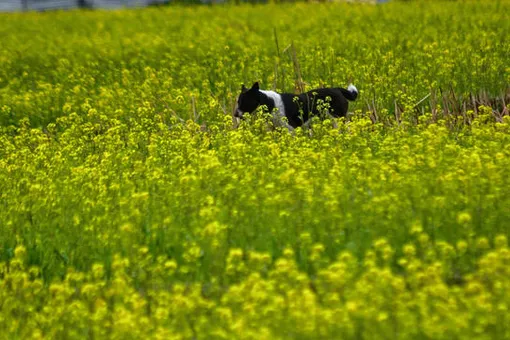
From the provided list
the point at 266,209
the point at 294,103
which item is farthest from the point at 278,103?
the point at 266,209

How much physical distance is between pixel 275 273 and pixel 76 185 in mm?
3503

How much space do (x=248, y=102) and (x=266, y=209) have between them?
382 centimetres

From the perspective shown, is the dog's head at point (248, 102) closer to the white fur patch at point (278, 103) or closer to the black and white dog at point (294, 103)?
the black and white dog at point (294, 103)

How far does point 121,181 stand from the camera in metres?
9.38

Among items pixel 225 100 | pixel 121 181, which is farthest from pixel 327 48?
pixel 121 181

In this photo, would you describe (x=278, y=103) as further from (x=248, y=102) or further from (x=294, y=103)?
(x=248, y=102)

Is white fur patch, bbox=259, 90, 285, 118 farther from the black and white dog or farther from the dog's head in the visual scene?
the dog's head

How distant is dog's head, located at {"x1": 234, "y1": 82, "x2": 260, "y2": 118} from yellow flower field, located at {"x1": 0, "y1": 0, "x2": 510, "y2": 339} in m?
0.21

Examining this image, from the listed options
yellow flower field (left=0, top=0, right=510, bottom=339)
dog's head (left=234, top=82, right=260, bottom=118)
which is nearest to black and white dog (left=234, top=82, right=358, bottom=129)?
dog's head (left=234, top=82, right=260, bottom=118)

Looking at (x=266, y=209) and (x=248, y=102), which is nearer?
(x=266, y=209)

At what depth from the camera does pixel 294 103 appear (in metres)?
11.3

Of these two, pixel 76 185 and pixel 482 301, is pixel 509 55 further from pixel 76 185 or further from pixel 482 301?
pixel 482 301

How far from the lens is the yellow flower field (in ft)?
19.3

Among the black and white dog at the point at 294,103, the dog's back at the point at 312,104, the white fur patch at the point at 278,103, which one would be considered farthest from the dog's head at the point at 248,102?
the dog's back at the point at 312,104
